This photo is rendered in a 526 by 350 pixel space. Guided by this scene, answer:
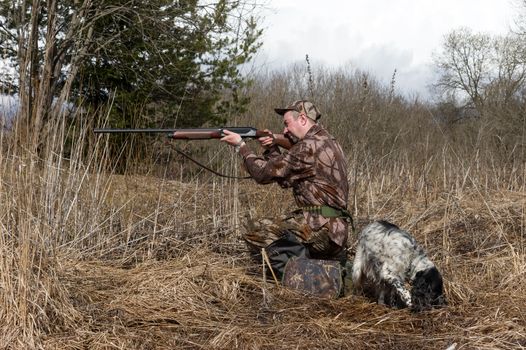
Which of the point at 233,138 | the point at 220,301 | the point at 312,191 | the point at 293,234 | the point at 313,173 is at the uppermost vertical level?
the point at 233,138

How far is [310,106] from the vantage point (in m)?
4.27

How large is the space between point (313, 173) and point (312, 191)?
0.11 meters

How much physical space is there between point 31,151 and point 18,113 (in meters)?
0.24

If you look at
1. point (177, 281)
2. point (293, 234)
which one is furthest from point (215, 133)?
point (177, 281)

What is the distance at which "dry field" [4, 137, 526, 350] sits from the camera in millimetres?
3029

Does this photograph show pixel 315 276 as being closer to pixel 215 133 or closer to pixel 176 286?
pixel 176 286

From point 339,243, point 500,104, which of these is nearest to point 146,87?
point 339,243

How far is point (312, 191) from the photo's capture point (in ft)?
A: 13.6

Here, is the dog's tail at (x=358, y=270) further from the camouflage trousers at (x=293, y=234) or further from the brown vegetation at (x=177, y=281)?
the camouflage trousers at (x=293, y=234)

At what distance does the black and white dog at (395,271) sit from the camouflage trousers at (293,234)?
0.30 m

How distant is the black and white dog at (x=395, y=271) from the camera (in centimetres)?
356

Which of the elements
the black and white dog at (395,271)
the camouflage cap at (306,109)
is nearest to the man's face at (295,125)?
the camouflage cap at (306,109)

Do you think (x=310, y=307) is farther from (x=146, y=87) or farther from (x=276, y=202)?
(x=146, y=87)

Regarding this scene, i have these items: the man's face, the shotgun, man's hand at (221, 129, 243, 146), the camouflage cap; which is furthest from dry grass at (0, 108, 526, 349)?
the camouflage cap
